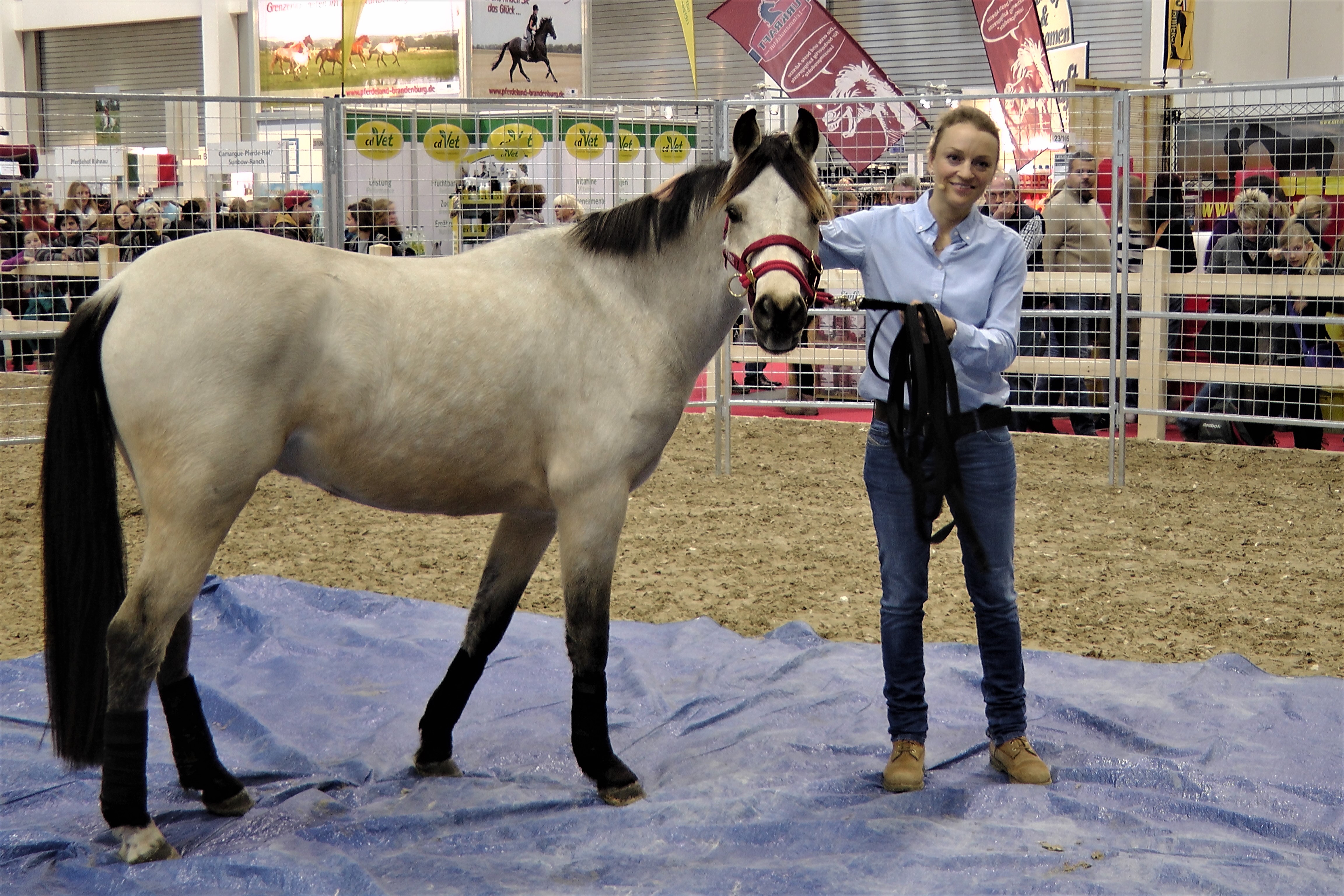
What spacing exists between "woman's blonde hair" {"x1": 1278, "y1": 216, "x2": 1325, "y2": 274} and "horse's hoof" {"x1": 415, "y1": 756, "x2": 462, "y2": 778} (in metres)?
6.34

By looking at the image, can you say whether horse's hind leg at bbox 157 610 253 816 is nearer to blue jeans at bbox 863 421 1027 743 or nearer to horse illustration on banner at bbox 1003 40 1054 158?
blue jeans at bbox 863 421 1027 743

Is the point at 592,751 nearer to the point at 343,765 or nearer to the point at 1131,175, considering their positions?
the point at 343,765

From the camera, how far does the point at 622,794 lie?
3002 mm

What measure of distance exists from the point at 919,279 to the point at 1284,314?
5.46 metres

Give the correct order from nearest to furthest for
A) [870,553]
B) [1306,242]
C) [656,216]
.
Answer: [656,216] < [870,553] < [1306,242]

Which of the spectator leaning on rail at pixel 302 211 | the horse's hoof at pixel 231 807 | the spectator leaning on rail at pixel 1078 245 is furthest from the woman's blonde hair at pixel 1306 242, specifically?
the horse's hoof at pixel 231 807

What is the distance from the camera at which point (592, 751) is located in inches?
119

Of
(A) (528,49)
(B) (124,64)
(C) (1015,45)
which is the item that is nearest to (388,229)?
(A) (528,49)

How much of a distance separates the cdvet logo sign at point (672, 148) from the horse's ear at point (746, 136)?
4.86 m

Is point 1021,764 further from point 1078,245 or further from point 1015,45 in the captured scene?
point 1015,45

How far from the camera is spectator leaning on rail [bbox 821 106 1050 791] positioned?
2.90 m

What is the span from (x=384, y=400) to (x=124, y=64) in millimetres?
24082

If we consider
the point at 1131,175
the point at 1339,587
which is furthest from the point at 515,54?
the point at 1339,587

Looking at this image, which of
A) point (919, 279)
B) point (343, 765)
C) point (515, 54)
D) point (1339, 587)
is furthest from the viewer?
point (515, 54)
